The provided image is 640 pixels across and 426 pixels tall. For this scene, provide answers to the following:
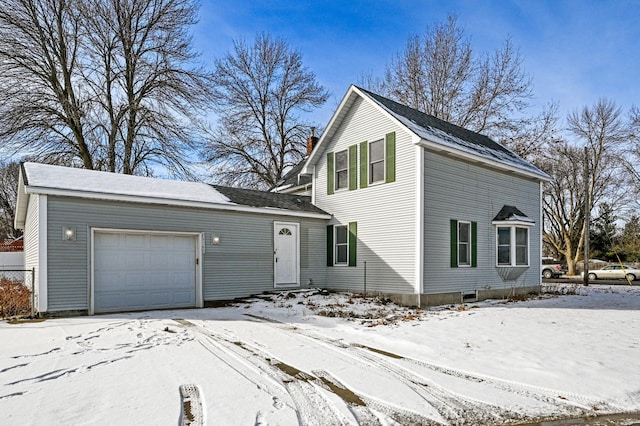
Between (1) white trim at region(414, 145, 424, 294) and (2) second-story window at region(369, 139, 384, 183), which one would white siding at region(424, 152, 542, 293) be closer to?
(1) white trim at region(414, 145, 424, 294)

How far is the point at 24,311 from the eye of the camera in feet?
33.1

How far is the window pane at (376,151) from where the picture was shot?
13.3 m

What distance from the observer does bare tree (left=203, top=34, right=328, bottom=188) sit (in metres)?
27.5

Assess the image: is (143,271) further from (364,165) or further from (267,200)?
(364,165)

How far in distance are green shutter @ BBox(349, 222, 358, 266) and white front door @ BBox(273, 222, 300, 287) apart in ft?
5.55


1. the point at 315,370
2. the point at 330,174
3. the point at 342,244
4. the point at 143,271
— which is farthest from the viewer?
the point at 330,174

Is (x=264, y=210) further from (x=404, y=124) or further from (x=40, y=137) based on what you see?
(x=40, y=137)

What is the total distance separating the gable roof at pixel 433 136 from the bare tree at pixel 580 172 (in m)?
17.1

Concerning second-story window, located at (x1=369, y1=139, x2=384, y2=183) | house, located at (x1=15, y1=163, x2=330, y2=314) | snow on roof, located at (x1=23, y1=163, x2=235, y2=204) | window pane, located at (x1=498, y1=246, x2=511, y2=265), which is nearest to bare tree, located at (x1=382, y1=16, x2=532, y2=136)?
window pane, located at (x1=498, y1=246, x2=511, y2=265)

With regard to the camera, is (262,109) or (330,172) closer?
(330,172)

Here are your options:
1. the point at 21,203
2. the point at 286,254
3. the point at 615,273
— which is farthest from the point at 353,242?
the point at 615,273

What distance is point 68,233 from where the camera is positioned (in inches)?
387

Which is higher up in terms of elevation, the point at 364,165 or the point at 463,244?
the point at 364,165

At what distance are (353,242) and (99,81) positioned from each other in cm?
1568
